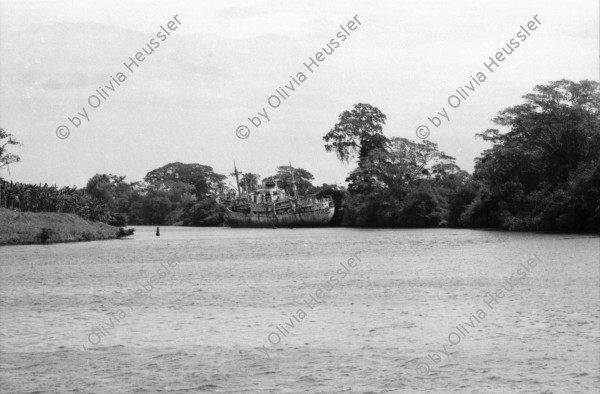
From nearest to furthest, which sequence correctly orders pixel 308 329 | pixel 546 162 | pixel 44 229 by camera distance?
pixel 308 329
pixel 44 229
pixel 546 162

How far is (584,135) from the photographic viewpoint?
77875mm

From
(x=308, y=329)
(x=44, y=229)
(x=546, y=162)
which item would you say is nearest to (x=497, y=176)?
(x=546, y=162)

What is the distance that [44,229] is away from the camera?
73.7 metres

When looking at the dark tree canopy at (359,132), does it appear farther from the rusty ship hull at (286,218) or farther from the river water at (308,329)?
the river water at (308,329)

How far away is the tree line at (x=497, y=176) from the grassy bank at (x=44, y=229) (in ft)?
22.5

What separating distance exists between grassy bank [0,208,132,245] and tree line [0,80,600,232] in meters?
6.85

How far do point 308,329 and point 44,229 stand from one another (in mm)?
57423

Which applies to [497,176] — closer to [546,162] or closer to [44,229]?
[546,162]

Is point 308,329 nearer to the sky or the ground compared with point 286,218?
nearer to the ground

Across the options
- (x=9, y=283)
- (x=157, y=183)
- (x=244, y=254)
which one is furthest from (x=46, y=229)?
(x=157, y=183)

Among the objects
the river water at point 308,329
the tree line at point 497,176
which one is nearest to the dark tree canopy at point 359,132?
the tree line at point 497,176

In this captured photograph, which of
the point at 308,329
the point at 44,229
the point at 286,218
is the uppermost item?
the point at 286,218

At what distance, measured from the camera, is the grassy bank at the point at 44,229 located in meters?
71.9

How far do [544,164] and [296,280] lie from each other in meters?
54.2
